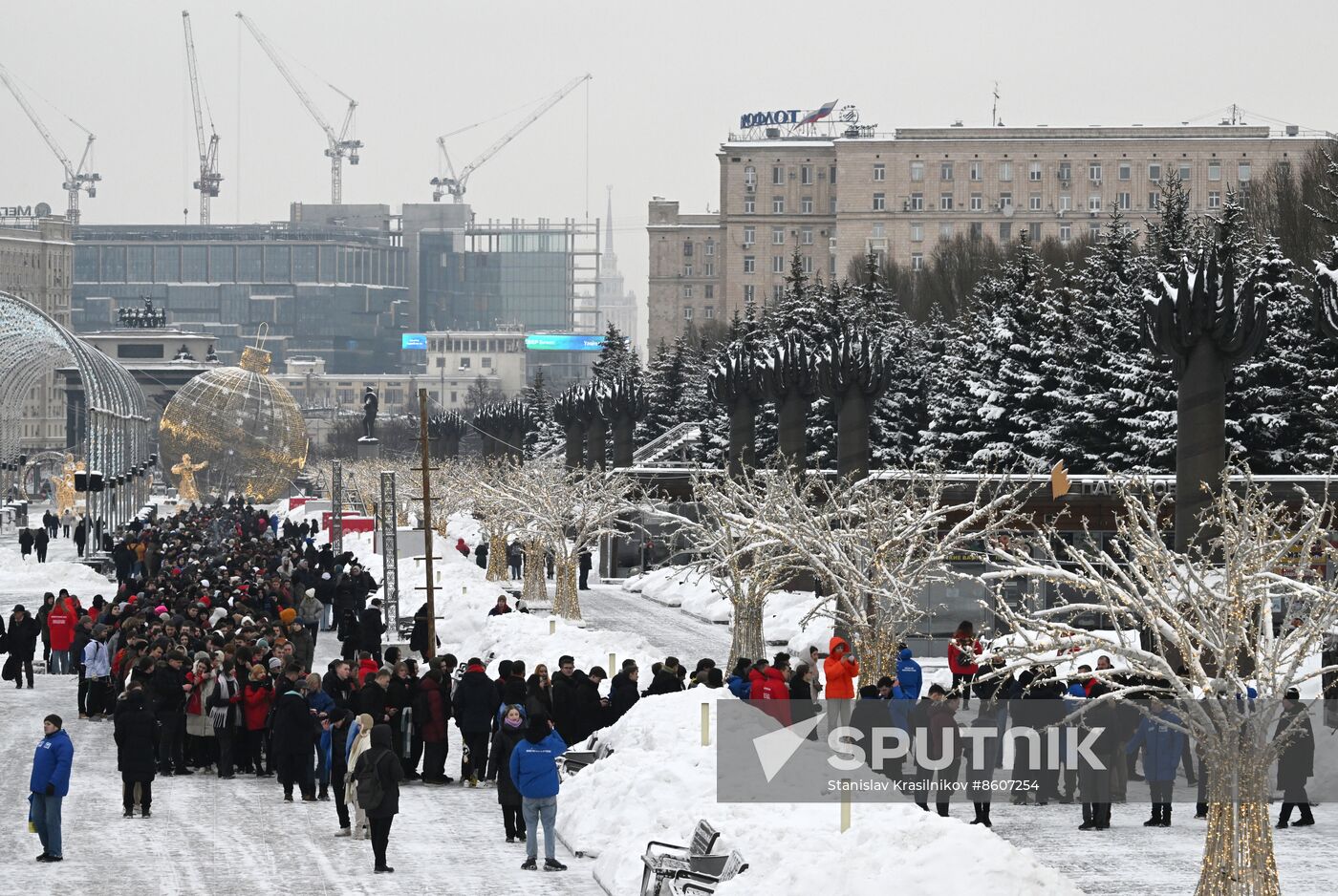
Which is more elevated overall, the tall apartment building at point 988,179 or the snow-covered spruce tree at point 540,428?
the tall apartment building at point 988,179

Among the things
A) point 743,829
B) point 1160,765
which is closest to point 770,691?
point 1160,765

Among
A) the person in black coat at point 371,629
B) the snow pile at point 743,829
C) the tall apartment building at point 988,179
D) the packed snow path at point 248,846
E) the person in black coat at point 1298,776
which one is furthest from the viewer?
the tall apartment building at point 988,179

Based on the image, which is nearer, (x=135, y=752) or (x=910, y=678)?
→ (x=135, y=752)

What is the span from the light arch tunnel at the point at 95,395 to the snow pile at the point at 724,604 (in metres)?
17.1

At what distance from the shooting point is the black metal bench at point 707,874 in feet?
44.4

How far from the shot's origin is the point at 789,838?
1380 centimetres

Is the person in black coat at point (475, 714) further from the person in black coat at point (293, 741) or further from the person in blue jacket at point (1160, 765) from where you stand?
the person in blue jacket at point (1160, 765)

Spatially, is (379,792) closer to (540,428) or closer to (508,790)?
(508,790)

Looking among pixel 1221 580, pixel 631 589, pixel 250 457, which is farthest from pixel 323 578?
pixel 250 457

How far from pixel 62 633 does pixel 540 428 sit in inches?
2548

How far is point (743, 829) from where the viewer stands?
1431 centimetres

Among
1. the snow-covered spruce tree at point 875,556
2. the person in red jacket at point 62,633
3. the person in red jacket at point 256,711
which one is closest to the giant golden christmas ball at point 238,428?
the person in red jacket at point 62,633

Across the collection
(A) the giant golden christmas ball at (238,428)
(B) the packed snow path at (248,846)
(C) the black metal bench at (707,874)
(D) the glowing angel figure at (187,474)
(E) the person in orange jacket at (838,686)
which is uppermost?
(A) the giant golden christmas ball at (238,428)

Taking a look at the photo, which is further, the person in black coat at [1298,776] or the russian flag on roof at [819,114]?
the russian flag on roof at [819,114]
